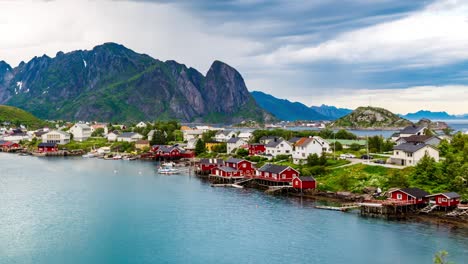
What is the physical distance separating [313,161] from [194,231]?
31.8 meters

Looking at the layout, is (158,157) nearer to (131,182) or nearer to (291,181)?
(131,182)

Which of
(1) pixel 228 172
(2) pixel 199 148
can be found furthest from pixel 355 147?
(2) pixel 199 148

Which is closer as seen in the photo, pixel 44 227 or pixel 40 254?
pixel 40 254

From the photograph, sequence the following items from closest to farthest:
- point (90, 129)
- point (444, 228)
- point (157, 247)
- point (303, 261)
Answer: point (303, 261), point (157, 247), point (444, 228), point (90, 129)

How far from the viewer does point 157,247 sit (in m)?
37.5

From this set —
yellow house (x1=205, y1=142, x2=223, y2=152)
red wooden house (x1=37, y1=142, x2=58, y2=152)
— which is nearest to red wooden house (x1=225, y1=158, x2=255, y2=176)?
yellow house (x1=205, y1=142, x2=223, y2=152)

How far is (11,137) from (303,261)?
13945 cm

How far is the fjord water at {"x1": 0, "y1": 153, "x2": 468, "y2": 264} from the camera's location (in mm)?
35188

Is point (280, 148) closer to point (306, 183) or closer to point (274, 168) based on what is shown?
point (274, 168)

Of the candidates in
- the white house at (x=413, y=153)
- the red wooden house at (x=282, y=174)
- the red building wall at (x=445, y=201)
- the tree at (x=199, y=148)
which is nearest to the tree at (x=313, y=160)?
the red wooden house at (x=282, y=174)

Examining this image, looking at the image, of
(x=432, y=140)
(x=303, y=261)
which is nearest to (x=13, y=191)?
(x=303, y=261)

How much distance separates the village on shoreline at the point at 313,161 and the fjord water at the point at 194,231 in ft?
13.9

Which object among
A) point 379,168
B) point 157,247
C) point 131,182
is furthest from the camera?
point 131,182

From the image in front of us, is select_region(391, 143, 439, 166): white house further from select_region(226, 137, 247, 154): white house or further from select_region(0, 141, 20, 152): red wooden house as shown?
select_region(0, 141, 20, 152): red wooden house
